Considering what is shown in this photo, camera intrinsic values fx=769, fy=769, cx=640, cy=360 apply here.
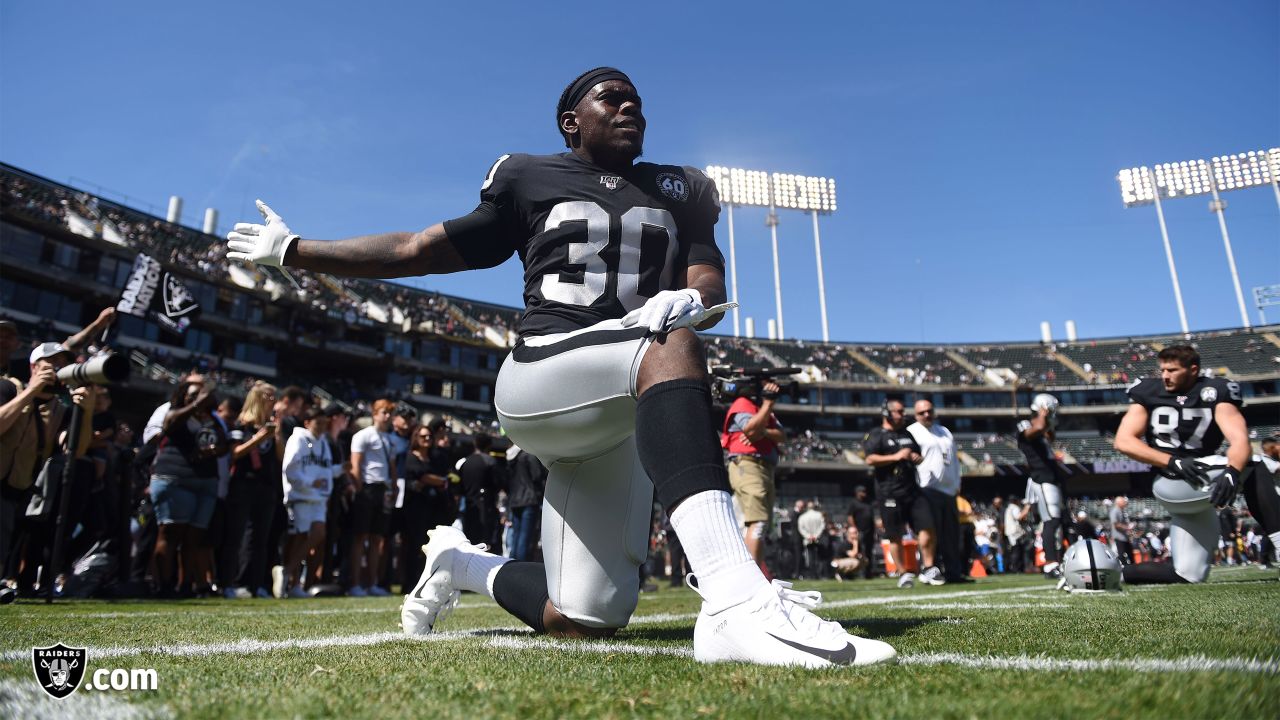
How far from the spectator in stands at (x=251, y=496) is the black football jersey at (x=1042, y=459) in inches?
313

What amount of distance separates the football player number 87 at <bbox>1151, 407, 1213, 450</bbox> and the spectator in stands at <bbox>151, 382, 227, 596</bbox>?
25.8 feet

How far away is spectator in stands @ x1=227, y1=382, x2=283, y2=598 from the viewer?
7.47 metres

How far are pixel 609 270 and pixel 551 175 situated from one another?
45cm

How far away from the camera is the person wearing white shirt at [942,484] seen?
8625 millimetres

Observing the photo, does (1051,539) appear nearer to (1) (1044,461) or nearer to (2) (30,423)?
(1) (1044,461)

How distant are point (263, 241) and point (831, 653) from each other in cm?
224

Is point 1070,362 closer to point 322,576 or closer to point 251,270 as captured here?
point 251,270

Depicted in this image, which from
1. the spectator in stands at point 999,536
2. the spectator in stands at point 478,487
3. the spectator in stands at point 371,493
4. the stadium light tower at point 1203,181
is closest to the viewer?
the spectator in stands at point 371,493

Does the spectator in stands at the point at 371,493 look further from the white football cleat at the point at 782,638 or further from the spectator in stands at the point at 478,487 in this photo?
the white football cleat at the point at 782,638

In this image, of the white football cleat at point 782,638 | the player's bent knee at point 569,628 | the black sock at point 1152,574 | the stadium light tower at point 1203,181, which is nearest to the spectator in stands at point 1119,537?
the black sock at point 1152,574

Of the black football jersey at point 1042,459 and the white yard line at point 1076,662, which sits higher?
the black football jersey at point 1042,459

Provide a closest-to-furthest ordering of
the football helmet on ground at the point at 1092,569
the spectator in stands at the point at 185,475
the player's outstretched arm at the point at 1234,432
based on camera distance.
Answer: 1. the player's outstretched arm at the point at 1234,432
2. the football helmet on ground at the point at 1092,569
3. the spectator in stands at the point at 185,475

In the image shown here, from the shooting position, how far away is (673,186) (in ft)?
9.34

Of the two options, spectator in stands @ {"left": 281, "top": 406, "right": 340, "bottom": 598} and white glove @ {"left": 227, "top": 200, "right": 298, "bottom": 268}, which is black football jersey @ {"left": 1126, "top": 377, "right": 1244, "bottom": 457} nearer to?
white glove @ {"left": 227, "top": 200, "right": 298, "bottom": 268}
